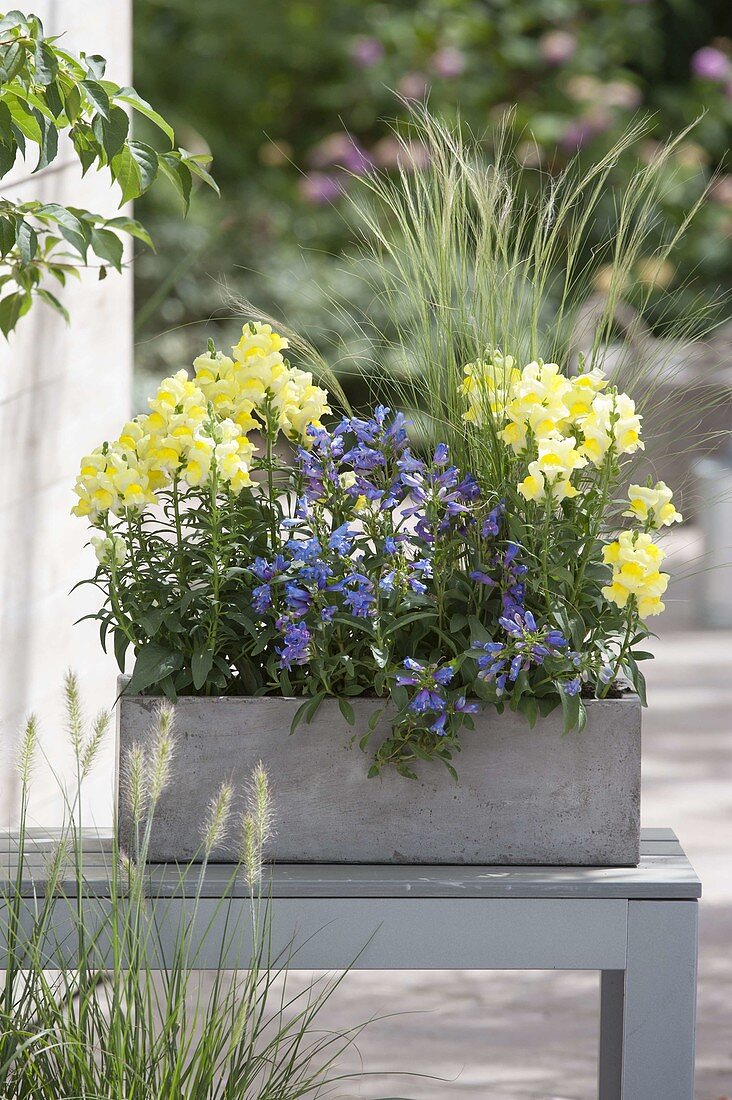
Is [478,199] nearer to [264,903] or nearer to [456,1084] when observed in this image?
[264,903]

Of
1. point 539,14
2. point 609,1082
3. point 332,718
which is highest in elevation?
point 539,14

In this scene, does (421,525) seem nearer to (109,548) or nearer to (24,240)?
(109,548)

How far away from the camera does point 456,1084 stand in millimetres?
1969

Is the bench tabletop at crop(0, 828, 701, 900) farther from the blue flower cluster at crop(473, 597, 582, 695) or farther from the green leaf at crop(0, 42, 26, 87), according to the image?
the green leaf at crop(0, 42, 26, 87)

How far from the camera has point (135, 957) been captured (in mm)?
1104

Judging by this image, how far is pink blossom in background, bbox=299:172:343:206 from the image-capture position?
324 inches

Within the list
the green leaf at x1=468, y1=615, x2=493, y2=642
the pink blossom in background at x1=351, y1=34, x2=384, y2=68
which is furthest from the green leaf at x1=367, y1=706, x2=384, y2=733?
the pink blossom in background at x1=351, y1=34, x2=384, y2=68

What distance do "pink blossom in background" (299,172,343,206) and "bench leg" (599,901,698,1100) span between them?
7.26 m

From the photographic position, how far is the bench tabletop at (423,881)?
128cm

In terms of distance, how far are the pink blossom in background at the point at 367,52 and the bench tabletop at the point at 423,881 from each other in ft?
25.1

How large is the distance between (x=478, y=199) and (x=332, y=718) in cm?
51

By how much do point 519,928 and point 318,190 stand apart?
7365 mm

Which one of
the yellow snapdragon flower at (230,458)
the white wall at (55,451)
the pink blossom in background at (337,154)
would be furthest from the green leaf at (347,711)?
the pink blossom in background at (337,154)

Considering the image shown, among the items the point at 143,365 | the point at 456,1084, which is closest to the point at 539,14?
the point at 143,365
